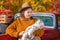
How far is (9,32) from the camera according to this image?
1771 millimetres

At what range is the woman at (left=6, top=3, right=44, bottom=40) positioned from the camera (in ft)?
5.79

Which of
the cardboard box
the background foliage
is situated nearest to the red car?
the background foliage

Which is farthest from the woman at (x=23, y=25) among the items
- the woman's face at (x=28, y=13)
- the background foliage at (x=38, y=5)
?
the background foliage at (x=38, y=5)

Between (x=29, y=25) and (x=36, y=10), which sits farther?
(x=36, y=10)

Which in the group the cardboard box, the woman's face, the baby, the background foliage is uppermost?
the background foliage

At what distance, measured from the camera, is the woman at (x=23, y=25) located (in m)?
1.77

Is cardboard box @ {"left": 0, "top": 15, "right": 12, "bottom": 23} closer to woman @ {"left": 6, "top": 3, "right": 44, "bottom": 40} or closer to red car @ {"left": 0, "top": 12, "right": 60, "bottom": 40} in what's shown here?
woman @ {"left": 6, "top": 3, "right": 44, "bottom": 40}

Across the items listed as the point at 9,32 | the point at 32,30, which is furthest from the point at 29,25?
the point at 9,32

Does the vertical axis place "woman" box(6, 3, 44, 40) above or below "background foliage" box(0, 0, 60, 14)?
below

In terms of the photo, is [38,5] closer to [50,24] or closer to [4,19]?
[50,24]

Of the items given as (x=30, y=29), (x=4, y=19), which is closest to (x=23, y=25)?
(x=30, y=29)

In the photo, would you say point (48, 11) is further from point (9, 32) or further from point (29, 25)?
point (9, 32)

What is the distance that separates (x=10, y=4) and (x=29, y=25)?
0.91ft

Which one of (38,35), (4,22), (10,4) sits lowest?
(38,35)
